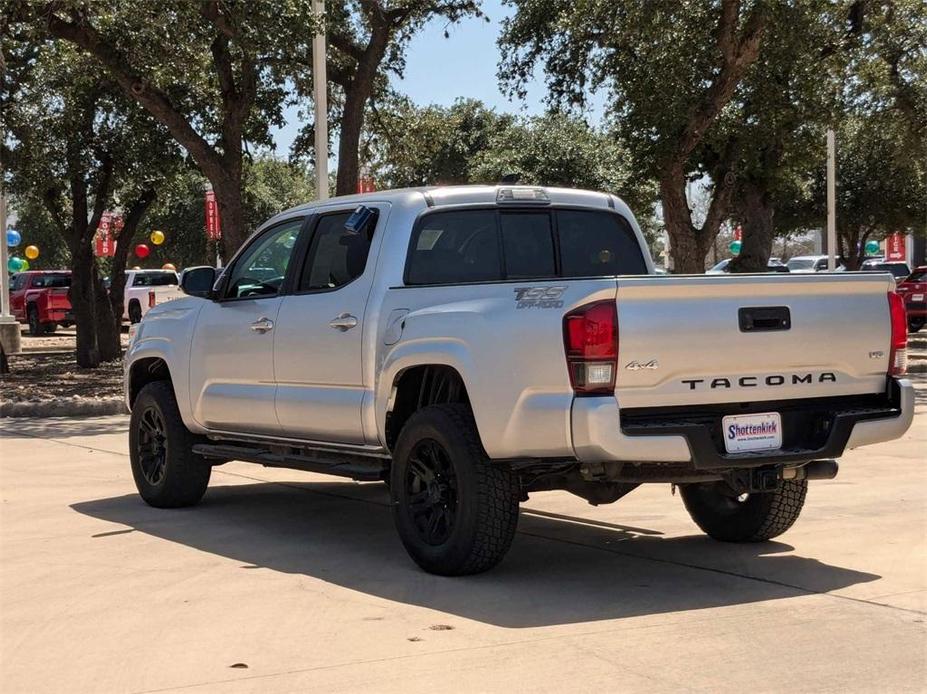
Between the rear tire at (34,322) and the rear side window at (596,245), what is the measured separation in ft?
124

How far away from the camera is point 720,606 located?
21.2 feet

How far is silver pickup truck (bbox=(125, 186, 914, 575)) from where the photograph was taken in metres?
6.52

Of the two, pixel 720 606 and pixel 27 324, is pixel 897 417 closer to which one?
pixel 720 606

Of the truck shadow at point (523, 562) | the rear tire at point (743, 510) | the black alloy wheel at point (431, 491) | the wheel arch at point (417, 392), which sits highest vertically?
the wheel arch at point (417, 392)

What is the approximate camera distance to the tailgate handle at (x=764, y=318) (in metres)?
6.72

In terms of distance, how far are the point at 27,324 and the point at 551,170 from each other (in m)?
18.5

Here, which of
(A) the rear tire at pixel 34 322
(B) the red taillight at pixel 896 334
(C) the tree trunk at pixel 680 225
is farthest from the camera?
(A) the rear tire at pixel 34 322

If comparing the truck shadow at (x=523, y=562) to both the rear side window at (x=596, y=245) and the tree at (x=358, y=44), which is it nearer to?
the rear side window at (x=596, y=245)

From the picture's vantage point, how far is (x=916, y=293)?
35.8m

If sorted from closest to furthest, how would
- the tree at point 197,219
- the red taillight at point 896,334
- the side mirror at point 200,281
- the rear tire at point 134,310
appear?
the red taillight at point 896,334, the side mirror at point 200,281, the rear tire at point 134,310, the tree at point 197,219

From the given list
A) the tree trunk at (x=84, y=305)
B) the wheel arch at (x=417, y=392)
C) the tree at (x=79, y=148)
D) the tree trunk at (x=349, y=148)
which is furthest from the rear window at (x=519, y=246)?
the tree trunk at (x=84, y=305)

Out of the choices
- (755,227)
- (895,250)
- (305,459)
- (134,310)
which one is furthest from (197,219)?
(305,459)

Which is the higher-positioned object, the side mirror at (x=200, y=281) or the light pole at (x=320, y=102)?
the light pole at (x=320, y=102)

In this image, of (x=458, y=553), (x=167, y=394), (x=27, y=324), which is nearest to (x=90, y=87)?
(x=167, y=394)
